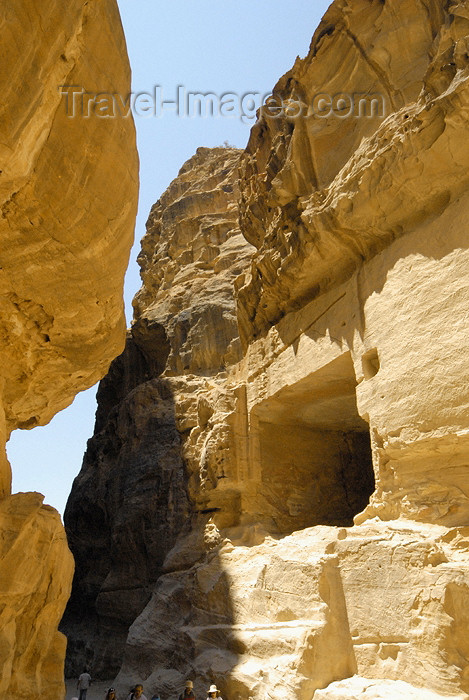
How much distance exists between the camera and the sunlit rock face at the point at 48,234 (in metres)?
3.86

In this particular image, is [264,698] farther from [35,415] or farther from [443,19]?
[443,19]

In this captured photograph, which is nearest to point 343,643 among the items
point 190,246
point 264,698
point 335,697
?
point 335,697

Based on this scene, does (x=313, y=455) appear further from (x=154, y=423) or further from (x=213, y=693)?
(x=154, y=423)

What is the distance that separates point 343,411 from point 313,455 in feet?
3.21

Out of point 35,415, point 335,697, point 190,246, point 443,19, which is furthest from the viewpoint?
point 190,246

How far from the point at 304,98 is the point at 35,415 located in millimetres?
5900

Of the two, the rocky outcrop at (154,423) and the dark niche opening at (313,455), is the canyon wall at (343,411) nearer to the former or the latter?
the dark niche opening at (313,455)

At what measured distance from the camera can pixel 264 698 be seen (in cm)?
561

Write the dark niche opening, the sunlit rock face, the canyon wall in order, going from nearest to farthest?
1. the sunlit rock face
2. the canyon wall
3. the dark niche opening

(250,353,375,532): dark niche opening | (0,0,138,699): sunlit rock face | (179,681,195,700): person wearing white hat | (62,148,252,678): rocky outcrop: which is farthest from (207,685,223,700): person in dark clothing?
(62,148,252,678): rocky outcrop

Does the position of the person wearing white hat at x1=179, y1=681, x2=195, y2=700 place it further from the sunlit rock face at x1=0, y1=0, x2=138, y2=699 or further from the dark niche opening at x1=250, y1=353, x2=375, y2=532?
the dark niche opening at x1=250, y1=353, x2=375, y2=532

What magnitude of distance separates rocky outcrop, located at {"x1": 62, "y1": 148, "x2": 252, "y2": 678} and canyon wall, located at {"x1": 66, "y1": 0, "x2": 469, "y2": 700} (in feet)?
4.41

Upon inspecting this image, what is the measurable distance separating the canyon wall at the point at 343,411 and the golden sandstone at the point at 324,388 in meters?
0.02

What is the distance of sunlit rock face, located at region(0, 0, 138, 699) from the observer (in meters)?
3.86
